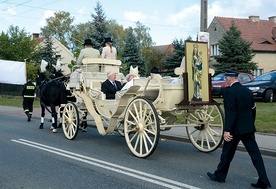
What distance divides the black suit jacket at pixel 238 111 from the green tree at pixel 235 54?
105 feet

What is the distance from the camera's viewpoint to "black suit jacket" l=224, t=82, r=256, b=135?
6.42 meters

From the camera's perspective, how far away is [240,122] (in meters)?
6.45

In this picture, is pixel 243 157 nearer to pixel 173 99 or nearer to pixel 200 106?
pixel 200 106

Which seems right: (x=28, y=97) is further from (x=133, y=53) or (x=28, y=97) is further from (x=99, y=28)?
(x=133, y=53)

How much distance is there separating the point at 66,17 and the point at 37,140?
2602 inches

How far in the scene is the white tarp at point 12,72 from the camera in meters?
28.8

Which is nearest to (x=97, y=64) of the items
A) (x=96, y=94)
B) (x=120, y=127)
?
(x=96, y=94)

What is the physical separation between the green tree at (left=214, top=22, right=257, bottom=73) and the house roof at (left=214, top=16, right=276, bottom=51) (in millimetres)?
8002

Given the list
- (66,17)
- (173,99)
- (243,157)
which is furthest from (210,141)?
(66,17)

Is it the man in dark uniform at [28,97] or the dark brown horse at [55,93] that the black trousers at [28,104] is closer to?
the man in dark uniform at [28,97]

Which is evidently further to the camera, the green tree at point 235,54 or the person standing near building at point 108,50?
the green tree at point 235,54

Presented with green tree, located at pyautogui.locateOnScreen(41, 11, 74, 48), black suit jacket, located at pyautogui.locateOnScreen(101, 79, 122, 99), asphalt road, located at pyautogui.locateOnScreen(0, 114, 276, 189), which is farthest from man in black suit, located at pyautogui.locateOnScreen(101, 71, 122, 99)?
green tree, located at pyautogui.locateOnScreen(41, 11, 74, 48)

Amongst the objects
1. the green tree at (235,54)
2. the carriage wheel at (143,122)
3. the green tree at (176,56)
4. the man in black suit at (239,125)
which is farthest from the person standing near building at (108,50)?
the green tree at (235,54)

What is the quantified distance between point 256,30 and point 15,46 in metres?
30.8
